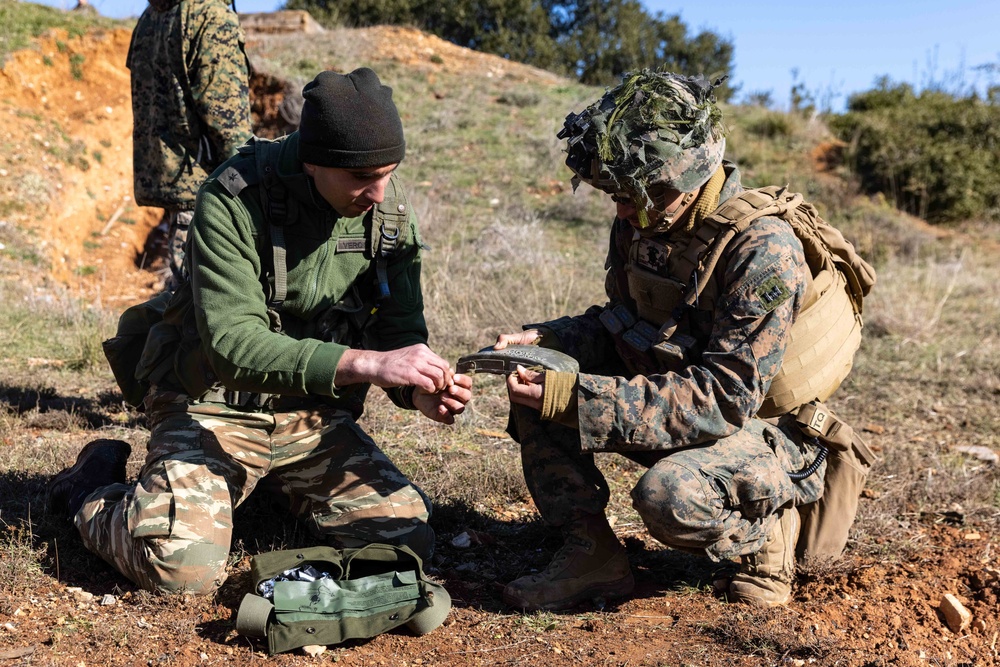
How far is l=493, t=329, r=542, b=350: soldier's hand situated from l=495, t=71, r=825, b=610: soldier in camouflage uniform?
0.05 feet

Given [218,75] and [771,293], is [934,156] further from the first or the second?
[771,293]

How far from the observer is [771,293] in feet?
9.52

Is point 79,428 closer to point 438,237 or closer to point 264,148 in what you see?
point 264,148

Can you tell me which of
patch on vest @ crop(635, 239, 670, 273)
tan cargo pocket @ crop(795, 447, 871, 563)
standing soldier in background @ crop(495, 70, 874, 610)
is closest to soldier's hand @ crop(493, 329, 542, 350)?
standing soldier in background @ crop(495, 70, 874, 610)

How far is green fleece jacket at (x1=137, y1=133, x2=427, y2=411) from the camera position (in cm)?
296

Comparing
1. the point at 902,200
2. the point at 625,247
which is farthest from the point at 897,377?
the point at 902,200

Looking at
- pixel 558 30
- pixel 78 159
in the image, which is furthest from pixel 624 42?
pixel 78 159

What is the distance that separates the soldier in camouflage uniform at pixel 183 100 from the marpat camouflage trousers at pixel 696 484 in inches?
94.3

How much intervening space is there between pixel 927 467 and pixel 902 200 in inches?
378

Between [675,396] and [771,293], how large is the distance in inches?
18.2

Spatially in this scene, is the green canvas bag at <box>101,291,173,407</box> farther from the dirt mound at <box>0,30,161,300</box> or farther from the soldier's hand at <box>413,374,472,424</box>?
Result: the dirt mound at <box>0,30,161,300</box>

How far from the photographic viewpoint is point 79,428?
15.2ft

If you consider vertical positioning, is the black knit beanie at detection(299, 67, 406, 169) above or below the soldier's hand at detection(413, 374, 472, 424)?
above

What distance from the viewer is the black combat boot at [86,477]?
3475 millimetres
